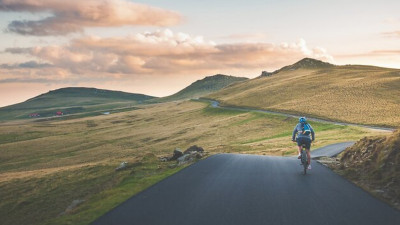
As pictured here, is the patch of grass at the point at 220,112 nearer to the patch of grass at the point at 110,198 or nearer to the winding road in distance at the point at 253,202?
the patch of grass at the point at 110,198

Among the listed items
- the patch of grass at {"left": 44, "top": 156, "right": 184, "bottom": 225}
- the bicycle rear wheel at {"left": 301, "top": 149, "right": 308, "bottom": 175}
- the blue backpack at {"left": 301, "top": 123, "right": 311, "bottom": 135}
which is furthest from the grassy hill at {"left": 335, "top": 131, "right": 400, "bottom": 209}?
the patch of grass at {"left": 44, "top": 156, "right": 184, "bottom": 225}

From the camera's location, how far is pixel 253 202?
1259cm

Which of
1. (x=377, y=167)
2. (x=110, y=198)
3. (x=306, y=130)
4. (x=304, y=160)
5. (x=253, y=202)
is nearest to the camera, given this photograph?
(x=253, y=202)

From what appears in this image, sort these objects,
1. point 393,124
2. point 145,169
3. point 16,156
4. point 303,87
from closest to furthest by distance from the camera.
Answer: point 145,169 → point 393,124 → point 16,156 → point 303,87

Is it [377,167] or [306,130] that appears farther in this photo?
[306,130]

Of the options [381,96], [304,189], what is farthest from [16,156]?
[381,96]

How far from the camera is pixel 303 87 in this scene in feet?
430

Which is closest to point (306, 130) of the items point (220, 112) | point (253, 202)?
point (253, 202)

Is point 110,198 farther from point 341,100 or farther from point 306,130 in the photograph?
point 341,100

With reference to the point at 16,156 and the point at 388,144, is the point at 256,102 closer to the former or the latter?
the point at 16,156

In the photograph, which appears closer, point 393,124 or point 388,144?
point 388,144

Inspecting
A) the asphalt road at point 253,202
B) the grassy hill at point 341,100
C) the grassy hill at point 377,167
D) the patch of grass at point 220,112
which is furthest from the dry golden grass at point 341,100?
the asphalt road at point 253,202

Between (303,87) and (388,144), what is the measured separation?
11646 cm

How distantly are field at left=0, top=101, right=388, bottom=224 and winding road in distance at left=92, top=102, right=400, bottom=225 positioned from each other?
79.1 inches
